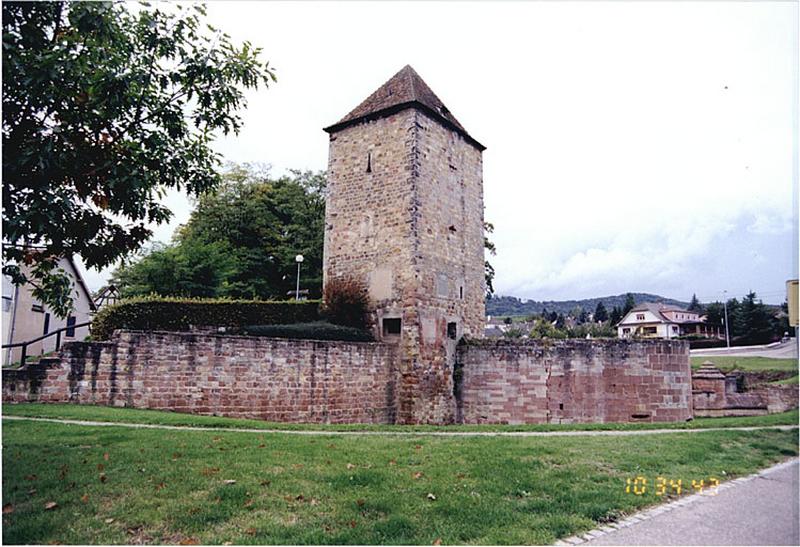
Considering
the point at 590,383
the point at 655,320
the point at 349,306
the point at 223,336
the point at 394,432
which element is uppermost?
the point at 655,320

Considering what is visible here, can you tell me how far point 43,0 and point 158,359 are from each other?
8869mm

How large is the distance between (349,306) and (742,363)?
11584 mm

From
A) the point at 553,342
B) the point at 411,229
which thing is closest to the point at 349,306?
the point at 411,229

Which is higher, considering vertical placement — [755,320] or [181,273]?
[181,273]

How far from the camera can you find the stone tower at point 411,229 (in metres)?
18.5

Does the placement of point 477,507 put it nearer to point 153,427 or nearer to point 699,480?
point 699,480

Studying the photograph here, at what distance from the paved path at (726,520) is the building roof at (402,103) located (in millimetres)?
15812

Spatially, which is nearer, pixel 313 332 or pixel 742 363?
pixel 742 363

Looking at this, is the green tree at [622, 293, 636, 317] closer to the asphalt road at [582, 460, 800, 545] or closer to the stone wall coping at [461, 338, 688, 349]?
the stone wall coping at [461, 338, 688, 349]

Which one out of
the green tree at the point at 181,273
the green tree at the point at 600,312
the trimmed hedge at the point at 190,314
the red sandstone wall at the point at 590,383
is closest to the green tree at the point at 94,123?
the trimmed hedge at the point at 190,314

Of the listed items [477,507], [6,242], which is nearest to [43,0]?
[6,242]

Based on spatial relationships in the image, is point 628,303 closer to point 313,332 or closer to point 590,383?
point 590,383

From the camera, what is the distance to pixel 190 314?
16250mm

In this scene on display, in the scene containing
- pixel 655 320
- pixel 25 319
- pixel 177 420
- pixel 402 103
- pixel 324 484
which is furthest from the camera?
pixel 655 320
